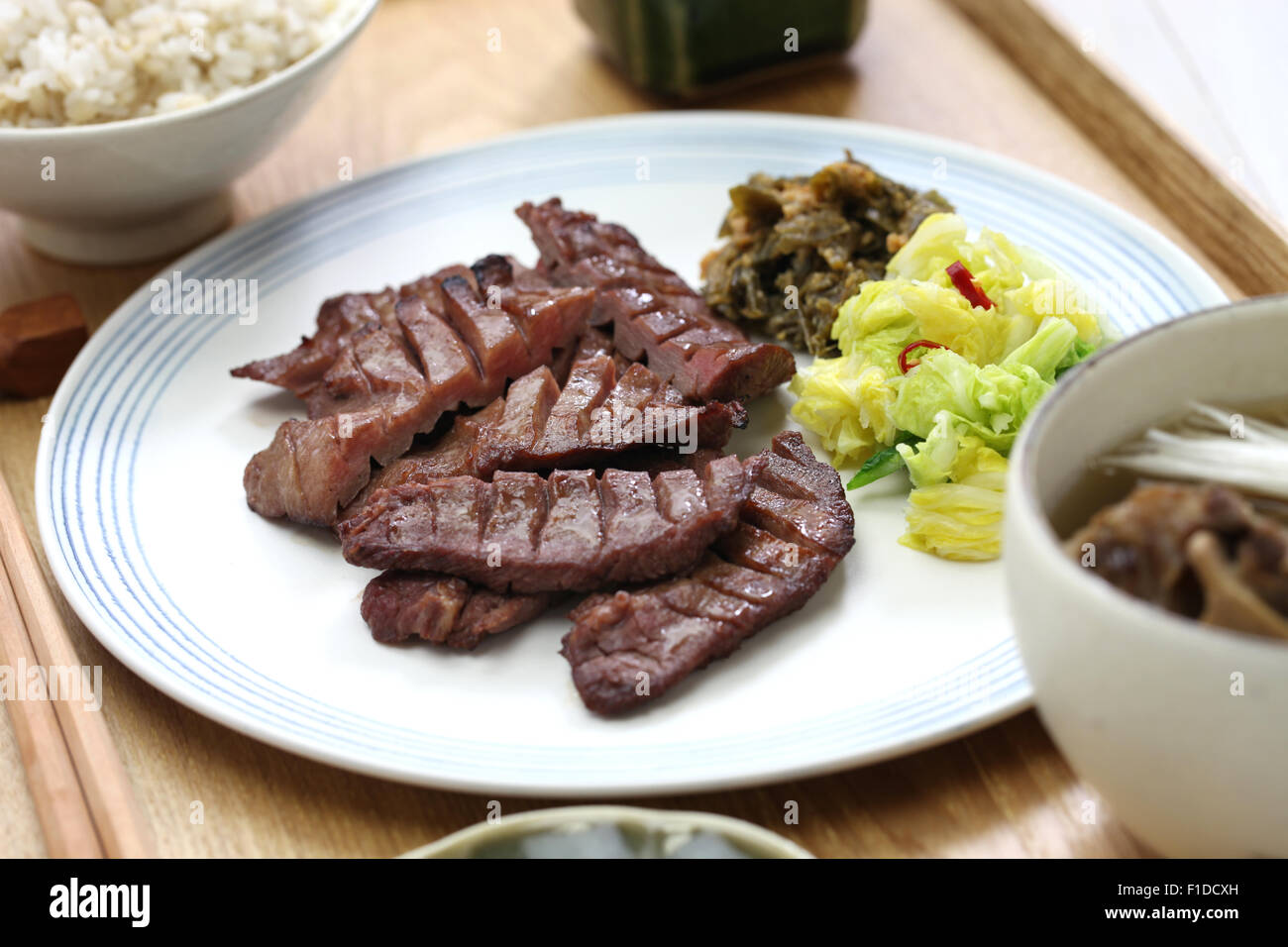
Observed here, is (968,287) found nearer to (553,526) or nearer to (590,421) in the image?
(590,421)

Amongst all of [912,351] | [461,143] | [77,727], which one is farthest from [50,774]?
[461,143]

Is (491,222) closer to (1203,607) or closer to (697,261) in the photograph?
(697,261)

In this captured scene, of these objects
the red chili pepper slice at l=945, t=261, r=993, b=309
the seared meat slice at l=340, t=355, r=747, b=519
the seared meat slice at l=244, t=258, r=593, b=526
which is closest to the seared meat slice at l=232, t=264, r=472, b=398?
the seared meat slice at l=244, t=258, r=593, b=526

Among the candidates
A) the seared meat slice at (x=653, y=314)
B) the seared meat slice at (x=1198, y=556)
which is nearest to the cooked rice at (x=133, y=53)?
the seared meat slice at (x=653, y=314)

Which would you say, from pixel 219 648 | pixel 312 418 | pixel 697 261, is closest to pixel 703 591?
pixel 219 648

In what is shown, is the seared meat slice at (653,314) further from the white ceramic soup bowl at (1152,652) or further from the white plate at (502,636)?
the white ceramic soup bowl at (1152,652)

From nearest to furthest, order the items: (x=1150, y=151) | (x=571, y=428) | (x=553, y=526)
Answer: (x=553, y=526)
(x=571, y=428)
(x=1150, y=151)
